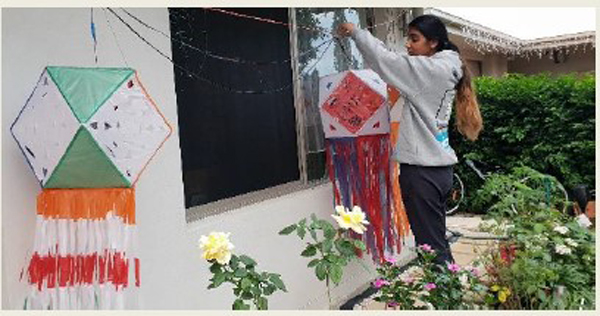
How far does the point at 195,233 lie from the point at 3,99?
0.94 metres

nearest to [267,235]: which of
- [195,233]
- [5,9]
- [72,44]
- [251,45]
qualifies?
[195,233]

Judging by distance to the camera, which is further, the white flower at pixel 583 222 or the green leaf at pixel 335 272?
the white flower at pixel 583 222

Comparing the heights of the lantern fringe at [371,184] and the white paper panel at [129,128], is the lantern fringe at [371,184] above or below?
below

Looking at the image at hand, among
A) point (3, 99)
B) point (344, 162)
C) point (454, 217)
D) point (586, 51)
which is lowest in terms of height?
point (454, 217)

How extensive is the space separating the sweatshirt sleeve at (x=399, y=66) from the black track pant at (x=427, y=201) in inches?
15.9

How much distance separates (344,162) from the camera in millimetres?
3189

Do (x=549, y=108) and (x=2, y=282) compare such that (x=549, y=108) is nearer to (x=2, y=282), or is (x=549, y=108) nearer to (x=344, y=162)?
(x=344, y=162)

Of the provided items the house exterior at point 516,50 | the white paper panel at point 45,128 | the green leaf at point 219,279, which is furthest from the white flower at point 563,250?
the house exterior at point 516,50

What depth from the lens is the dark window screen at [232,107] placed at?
2.57 m

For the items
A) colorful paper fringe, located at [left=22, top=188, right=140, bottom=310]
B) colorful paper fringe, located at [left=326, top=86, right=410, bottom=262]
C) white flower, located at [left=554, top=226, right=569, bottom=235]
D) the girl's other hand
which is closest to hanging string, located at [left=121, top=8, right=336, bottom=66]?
colorful paper fringe, located at [left=326, top=86, right=410, bottom=262]

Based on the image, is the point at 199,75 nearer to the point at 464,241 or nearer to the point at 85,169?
the point at 85,169

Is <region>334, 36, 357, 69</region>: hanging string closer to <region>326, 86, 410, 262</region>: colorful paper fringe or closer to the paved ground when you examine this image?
<region>326, 86, 410, 262</region>: colorful paper fringe

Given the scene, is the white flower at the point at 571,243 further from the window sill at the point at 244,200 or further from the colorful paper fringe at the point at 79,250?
the colorful paper fringe at the point at 79,250

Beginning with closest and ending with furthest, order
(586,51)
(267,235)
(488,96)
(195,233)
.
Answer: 1. (195,233)
2. (267,235)
3. (488,96)
4. (586,51)
